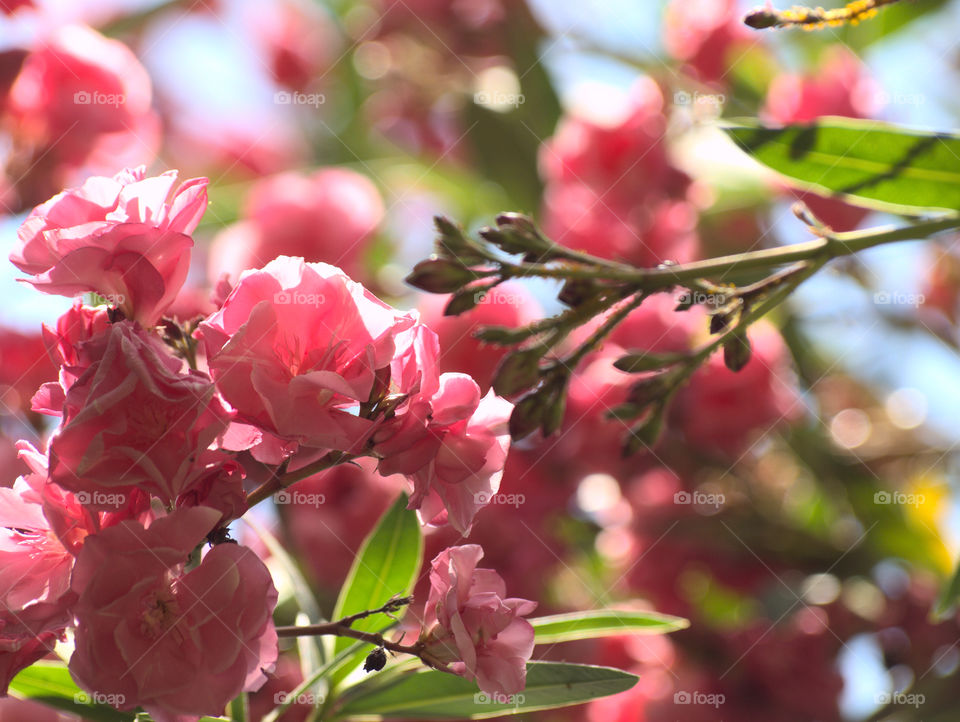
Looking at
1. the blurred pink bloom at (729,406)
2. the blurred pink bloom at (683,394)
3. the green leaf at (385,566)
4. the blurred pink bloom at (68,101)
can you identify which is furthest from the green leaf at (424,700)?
the blurred pink bloom at (68,101)

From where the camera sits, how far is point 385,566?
1221 millimetres

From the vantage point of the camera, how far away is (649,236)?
6.23ft

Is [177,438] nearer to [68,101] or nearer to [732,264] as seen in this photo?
[732,264]

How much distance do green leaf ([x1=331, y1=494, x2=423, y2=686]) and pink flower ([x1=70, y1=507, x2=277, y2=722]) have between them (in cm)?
42

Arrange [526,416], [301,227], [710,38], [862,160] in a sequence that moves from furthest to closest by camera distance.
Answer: [710,38] < [301,227] < [862,160] < [526,416]

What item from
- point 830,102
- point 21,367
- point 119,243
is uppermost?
point 119,243

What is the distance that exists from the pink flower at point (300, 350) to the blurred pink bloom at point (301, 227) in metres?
0.98

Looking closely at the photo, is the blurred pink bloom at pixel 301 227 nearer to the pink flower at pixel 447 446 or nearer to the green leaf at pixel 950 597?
the pink flower at pixel 447 446

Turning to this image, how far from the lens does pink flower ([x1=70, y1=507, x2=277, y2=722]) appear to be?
72 cm

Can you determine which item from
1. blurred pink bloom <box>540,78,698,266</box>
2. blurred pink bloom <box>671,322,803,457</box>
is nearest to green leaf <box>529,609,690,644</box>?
blurred pink bloom <box>671,322,803,457</box>

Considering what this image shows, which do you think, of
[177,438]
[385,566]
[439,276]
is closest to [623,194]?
[385,566]

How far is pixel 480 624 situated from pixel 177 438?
0.28 m

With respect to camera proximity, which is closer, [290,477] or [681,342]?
[290,477]

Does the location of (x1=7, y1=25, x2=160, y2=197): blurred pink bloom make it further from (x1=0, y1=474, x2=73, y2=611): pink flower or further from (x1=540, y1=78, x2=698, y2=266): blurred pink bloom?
(x1=0, y1=474, x2=73, y2=611): pink flower
